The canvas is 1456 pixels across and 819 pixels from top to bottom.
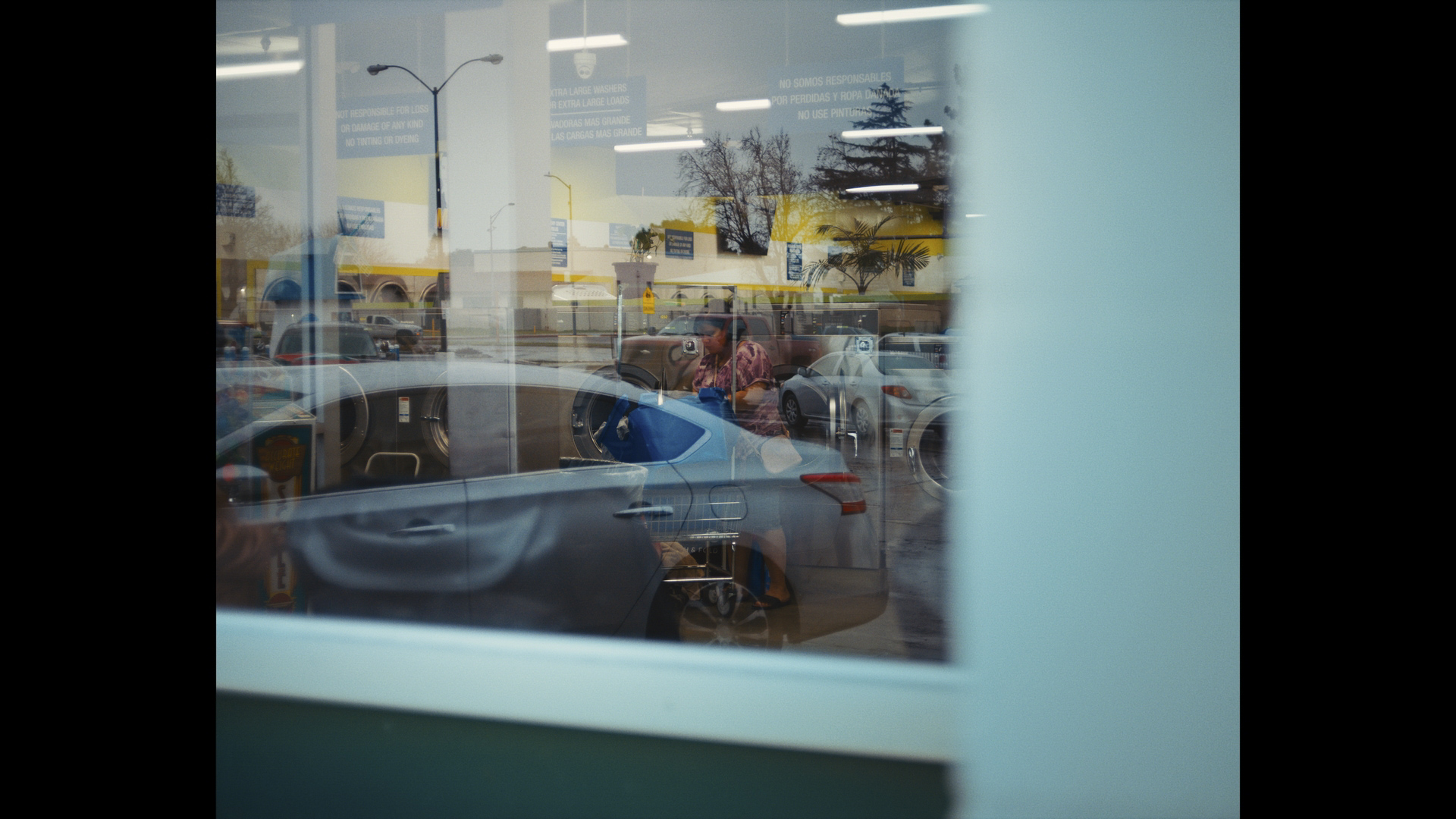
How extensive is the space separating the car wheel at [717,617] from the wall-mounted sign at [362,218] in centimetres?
219

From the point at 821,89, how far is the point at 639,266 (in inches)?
95.0

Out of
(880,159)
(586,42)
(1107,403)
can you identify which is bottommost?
(1107,403)

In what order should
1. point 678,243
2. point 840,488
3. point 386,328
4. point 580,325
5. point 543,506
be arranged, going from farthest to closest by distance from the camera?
point 678,243 < point 580,325 < point 386,328 < point 840,488 < point 543,506

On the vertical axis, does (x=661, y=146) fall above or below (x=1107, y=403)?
above

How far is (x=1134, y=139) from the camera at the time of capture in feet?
3.43

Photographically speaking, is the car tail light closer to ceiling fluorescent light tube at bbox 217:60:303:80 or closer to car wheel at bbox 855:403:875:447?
ceiling fluorescent light tube at bbox 217:60:303:80

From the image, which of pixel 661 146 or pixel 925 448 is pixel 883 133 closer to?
pixel 661 146

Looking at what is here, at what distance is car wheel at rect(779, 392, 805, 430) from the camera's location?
3.98 metres

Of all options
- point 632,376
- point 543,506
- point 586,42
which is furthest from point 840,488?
point 586,42

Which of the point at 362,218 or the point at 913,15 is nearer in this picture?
the point at 913,15

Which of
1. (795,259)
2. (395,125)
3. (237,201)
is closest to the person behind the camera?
(237,201)

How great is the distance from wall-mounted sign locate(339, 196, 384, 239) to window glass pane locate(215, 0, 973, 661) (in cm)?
2

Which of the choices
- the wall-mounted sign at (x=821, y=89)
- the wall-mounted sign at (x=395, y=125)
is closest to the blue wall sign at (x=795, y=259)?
the wall-mounted sign at (x=821, y=89)

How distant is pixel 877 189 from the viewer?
6.62m
